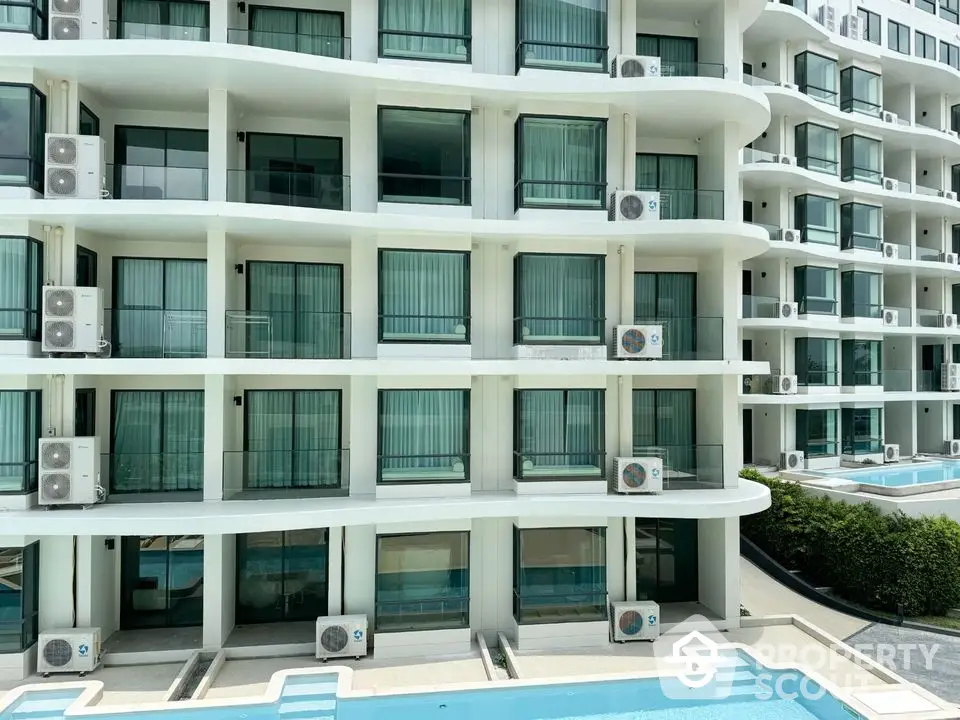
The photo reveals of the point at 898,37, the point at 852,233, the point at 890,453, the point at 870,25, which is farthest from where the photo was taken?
the point at 898,37

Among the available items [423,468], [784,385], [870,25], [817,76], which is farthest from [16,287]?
[870,25]

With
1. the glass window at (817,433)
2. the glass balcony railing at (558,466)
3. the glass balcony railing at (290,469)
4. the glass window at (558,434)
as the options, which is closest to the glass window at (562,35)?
the glass window at (558,434)

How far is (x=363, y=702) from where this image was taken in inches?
359

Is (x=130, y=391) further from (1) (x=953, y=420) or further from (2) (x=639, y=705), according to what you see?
(1) (x=953, y=420)

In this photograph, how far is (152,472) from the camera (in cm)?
1120

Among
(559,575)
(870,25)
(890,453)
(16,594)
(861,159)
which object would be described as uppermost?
(870,25)

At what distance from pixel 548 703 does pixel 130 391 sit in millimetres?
8801

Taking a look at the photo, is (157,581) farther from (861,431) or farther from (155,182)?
(861,431)

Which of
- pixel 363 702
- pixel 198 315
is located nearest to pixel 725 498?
pixel 363 702

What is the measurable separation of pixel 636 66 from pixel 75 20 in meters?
9.50

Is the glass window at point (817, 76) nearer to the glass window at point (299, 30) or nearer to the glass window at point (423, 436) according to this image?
the glass window at point (299, 30)

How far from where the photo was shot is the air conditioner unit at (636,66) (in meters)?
11.8

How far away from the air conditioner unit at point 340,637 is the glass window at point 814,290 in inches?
730

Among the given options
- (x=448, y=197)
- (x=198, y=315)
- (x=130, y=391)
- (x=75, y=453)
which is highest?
(x=448, y=197)
